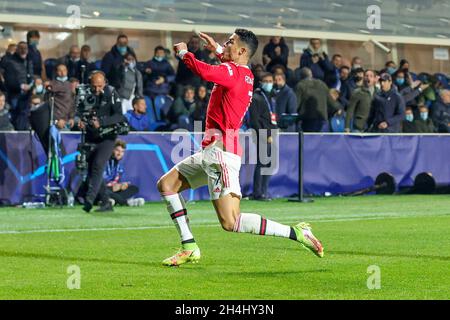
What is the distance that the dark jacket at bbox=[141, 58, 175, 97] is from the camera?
2480 cm

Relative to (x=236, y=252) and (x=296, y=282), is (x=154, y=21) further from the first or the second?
(x=296, y=282)

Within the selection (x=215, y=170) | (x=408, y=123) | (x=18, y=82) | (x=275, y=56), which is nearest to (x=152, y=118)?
(x=18, y=82)

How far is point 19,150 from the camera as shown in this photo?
2069 centimetres

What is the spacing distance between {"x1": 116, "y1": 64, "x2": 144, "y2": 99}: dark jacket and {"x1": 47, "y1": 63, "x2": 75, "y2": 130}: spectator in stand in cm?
180

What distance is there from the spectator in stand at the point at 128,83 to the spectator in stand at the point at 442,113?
25.1 ft

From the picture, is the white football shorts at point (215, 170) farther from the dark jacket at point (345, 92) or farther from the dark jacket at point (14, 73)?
the dark jacket at point (345, 92)

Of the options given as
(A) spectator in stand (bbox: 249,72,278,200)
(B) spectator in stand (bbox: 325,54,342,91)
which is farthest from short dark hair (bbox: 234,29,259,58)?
(B) spectator in stand (bbox: 325,54,342,91)

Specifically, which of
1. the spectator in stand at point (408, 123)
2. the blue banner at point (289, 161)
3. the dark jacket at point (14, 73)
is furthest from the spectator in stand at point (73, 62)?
the spectator in stand at point (408, 123)

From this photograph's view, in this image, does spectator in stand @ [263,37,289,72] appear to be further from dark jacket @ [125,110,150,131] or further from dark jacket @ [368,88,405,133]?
dark jacket @ [125,110,150,131]

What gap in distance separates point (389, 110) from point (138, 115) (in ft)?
18.9

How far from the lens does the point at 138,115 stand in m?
22.9

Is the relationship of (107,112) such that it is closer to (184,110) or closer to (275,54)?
(184,110)

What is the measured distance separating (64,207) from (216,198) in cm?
936

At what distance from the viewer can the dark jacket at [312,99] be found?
24703 millimetres
